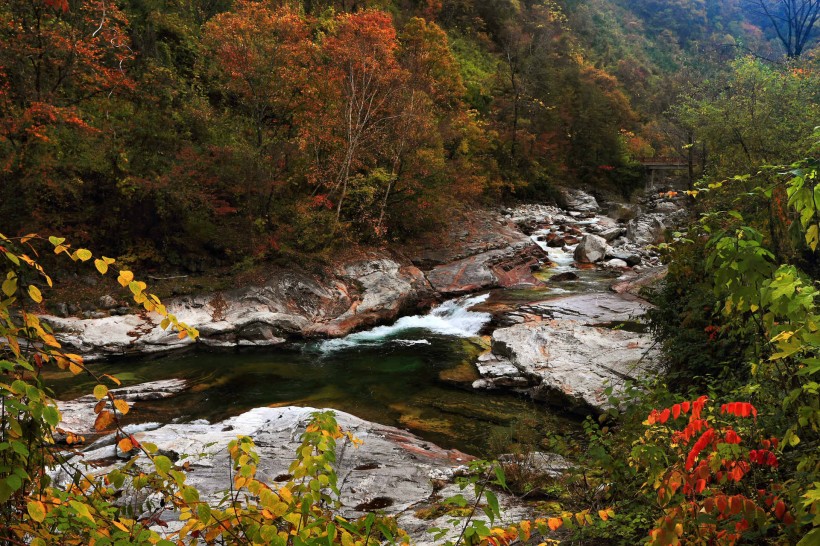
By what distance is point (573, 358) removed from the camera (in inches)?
392

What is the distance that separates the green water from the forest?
1.26m

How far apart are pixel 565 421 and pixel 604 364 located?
63.0 inches

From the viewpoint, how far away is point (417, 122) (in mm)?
18562

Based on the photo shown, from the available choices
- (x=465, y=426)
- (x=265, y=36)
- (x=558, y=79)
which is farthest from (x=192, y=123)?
(x=558, y=79)

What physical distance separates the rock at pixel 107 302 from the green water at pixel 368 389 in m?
2.14

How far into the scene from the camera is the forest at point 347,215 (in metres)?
1.92

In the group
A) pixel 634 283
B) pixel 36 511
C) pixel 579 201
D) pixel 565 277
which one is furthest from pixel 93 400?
pixel 579 201

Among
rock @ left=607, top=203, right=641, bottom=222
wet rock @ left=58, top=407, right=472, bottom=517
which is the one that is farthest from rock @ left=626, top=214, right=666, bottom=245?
wet rock @ left=58, top=407, right=472, bottom=517

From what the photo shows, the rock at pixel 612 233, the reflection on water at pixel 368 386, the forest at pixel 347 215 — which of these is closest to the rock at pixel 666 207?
the forest at pixel 347 215

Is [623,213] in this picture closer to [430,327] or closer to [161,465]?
[430,327]

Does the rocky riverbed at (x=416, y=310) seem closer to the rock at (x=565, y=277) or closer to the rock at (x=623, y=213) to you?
the rock at (x=565, y=277)

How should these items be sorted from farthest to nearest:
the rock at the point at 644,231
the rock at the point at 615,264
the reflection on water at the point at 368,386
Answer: the rock at the point at 644,231
the rock at the point at 615,264
the reflection on water at the point at 368,386

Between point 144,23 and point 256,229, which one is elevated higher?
point 144,23

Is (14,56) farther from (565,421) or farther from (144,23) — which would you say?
(565,421)
